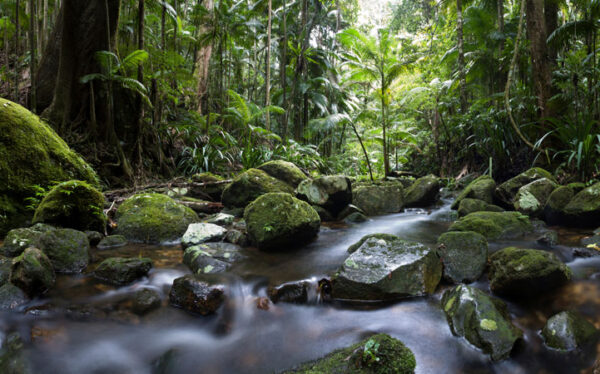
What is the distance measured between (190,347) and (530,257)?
9.40ft

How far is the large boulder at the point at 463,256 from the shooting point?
3057 millimetres

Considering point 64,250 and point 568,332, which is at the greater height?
point 64,250

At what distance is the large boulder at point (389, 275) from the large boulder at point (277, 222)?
4.18 feet

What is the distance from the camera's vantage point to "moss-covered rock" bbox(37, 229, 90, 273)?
126 inches

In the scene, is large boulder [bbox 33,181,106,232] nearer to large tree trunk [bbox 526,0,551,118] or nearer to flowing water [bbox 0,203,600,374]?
flowing water [bbox 0,203,600,374]

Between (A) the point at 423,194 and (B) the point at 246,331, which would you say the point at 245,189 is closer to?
(B) the point at 246,331

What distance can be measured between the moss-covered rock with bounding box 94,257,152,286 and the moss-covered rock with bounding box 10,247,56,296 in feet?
Answer: 1.38

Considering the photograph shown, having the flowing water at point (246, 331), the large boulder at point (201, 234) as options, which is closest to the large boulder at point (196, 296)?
the flowing water at point (246, 331)

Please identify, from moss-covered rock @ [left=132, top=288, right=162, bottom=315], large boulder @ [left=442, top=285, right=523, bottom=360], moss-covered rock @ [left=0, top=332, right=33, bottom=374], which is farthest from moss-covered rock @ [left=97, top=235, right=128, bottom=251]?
large boulder @ [left=442, top=285, right=523, bottom=360]

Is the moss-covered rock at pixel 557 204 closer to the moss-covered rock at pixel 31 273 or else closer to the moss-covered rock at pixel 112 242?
the moss-covered rock at pixel 112 242

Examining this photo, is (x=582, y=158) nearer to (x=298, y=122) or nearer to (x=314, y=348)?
(x=314, y=348)

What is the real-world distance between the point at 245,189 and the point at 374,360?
4688 mm

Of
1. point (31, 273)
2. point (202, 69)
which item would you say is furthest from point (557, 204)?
point (202, 69)

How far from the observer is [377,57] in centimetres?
881
